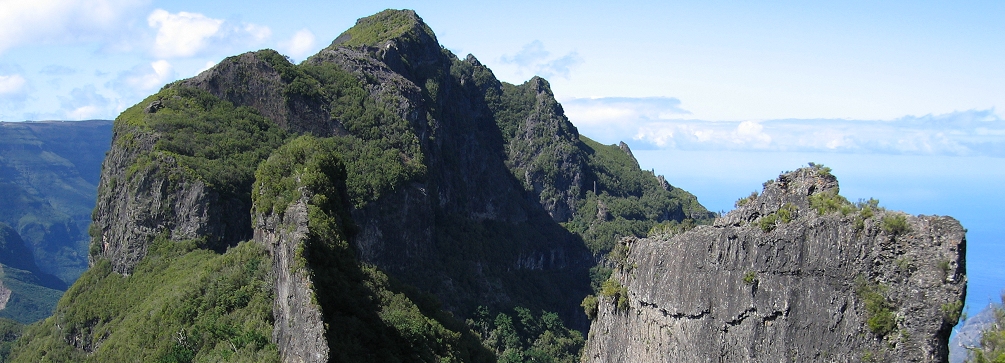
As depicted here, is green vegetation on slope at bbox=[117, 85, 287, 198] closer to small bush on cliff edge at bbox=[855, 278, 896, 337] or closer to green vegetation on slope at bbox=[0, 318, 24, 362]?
green vegetation on slope at bbox=[0, 318, 24, 362]

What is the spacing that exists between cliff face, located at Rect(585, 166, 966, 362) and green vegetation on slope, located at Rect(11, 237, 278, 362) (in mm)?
14741

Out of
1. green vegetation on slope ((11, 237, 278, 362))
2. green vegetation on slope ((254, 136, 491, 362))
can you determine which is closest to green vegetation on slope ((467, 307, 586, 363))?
green vegetation on slope ((254, 136, 491, 362))

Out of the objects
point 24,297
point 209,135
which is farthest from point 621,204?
point 24,297

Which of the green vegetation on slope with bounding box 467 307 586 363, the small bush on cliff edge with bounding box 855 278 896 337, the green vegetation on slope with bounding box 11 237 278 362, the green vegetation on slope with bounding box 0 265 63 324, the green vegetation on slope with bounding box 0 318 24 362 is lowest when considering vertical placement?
the green vegetation on slope with bounding box 0 265 63 324

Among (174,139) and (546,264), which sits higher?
(174,139)

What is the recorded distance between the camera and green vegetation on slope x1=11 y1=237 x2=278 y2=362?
38812 millimetres

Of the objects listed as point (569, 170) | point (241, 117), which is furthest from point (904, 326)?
point (569, 170)

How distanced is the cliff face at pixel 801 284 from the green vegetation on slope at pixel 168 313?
14.7 meters

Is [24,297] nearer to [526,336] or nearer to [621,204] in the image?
[526,336]

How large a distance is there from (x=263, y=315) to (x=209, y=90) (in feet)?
158

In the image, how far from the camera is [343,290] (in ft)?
125

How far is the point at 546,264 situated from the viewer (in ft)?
432

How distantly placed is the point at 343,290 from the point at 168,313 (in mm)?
13545

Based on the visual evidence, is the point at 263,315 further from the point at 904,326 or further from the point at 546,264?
the point at 546,264
